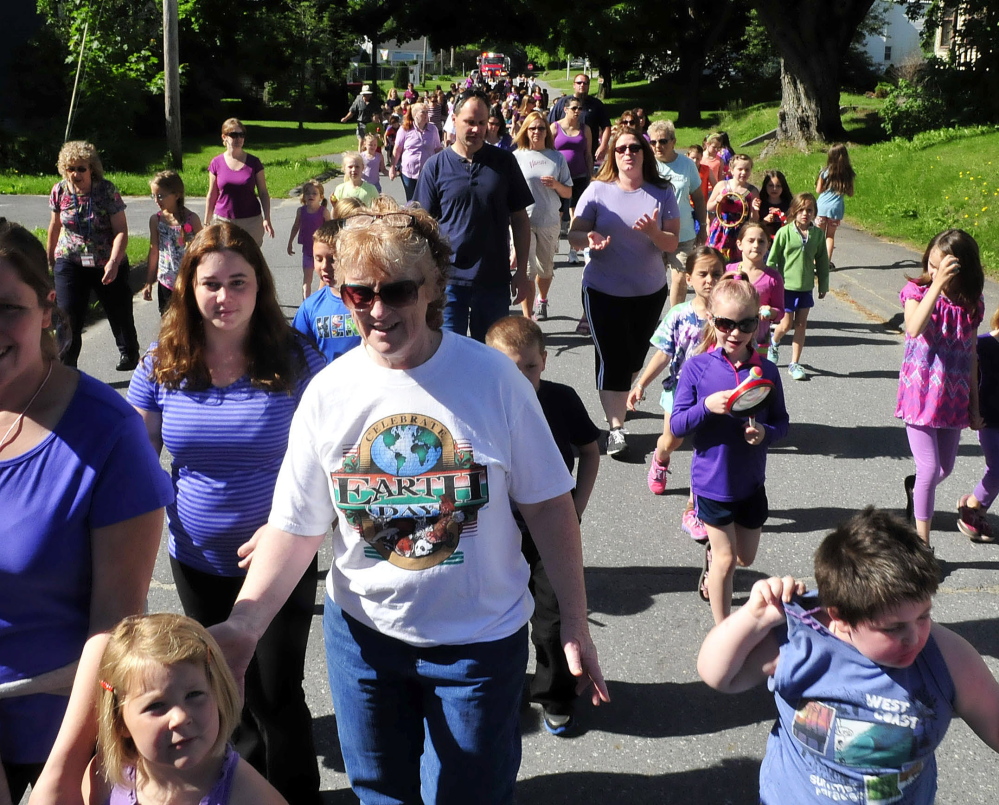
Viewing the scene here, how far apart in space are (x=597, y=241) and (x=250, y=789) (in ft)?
16.5

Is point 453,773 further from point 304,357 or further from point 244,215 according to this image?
point 244,215

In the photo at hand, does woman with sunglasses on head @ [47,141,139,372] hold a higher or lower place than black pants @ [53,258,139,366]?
higher

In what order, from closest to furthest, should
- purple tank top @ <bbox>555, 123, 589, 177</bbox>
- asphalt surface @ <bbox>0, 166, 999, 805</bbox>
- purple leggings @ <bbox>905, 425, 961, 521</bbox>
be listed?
1. asphalt surface @ <bbox>0, 166, 999, 805</bbox>
2. purple leggings @ <bbox>905, 425, 961, 521</bbox>
3. purple tank top @ <bbox>555, 123, 589, 177</bbox>

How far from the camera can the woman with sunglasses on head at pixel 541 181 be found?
Answer: 1003 centimetres

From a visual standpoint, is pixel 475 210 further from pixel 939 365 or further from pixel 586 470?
pixel 586 470

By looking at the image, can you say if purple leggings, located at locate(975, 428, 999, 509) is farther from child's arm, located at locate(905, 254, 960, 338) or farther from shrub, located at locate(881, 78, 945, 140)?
shrub, located at locate(881, 78, 945, 140)

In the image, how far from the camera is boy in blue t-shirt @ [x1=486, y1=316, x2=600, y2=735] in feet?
13.4

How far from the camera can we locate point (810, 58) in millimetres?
26672

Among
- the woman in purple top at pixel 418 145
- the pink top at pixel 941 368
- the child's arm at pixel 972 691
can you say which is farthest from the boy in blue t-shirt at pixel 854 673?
the woman in purple top at pixel 418 145

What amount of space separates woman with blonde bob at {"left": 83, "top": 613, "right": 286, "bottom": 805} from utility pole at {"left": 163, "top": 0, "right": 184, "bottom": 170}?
22283mm

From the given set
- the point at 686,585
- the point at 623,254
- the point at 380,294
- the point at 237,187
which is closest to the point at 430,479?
the point at 380,294

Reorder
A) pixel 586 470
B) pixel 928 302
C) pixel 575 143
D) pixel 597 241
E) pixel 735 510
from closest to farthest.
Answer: pixel 586 470
pixel 735 510
pixel 928 302
pixel 597 241
pixel 575 143

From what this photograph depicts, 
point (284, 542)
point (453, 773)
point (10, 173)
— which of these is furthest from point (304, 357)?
point (10, 173)

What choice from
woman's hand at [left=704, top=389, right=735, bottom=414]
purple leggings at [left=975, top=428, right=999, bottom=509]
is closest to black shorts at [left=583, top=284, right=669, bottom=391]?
purple leggings at [left=975, top=428, right=999, bottom=509]
